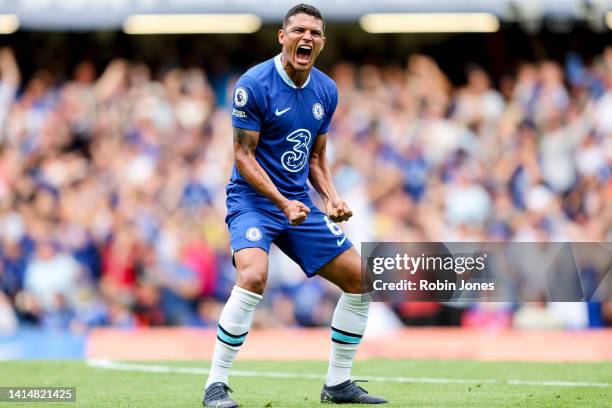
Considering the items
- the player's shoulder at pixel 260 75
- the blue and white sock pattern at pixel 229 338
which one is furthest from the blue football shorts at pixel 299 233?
the player's shoulder at pixel 260 75

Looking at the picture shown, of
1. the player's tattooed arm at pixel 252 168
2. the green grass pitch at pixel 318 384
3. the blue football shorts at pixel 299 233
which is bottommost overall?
the green grass pitch at pixel 318 384

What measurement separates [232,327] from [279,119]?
1412mm

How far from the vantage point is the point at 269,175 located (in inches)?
306

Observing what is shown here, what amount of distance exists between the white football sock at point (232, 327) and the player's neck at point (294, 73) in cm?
147

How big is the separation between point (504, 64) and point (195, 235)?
19.7 feet

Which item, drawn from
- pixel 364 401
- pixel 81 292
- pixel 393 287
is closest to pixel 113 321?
pixel 81 292

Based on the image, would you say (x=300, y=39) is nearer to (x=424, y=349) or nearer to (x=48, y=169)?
(x=424, y=349)

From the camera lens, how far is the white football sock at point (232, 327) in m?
7.32

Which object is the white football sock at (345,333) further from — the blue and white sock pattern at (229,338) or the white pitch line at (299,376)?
the white pitch line at (299,376)

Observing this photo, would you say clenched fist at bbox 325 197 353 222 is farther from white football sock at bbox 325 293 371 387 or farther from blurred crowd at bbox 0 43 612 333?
blurred crowd at bbox 0 43 612 333

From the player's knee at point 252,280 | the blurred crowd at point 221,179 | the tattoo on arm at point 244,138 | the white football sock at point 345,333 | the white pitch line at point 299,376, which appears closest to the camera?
the player's knee at point 252,280

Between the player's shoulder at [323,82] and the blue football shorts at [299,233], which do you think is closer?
the blue football shorts at [299,233]

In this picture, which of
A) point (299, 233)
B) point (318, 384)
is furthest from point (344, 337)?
point (318, 384)

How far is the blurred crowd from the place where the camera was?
15.7 meters
